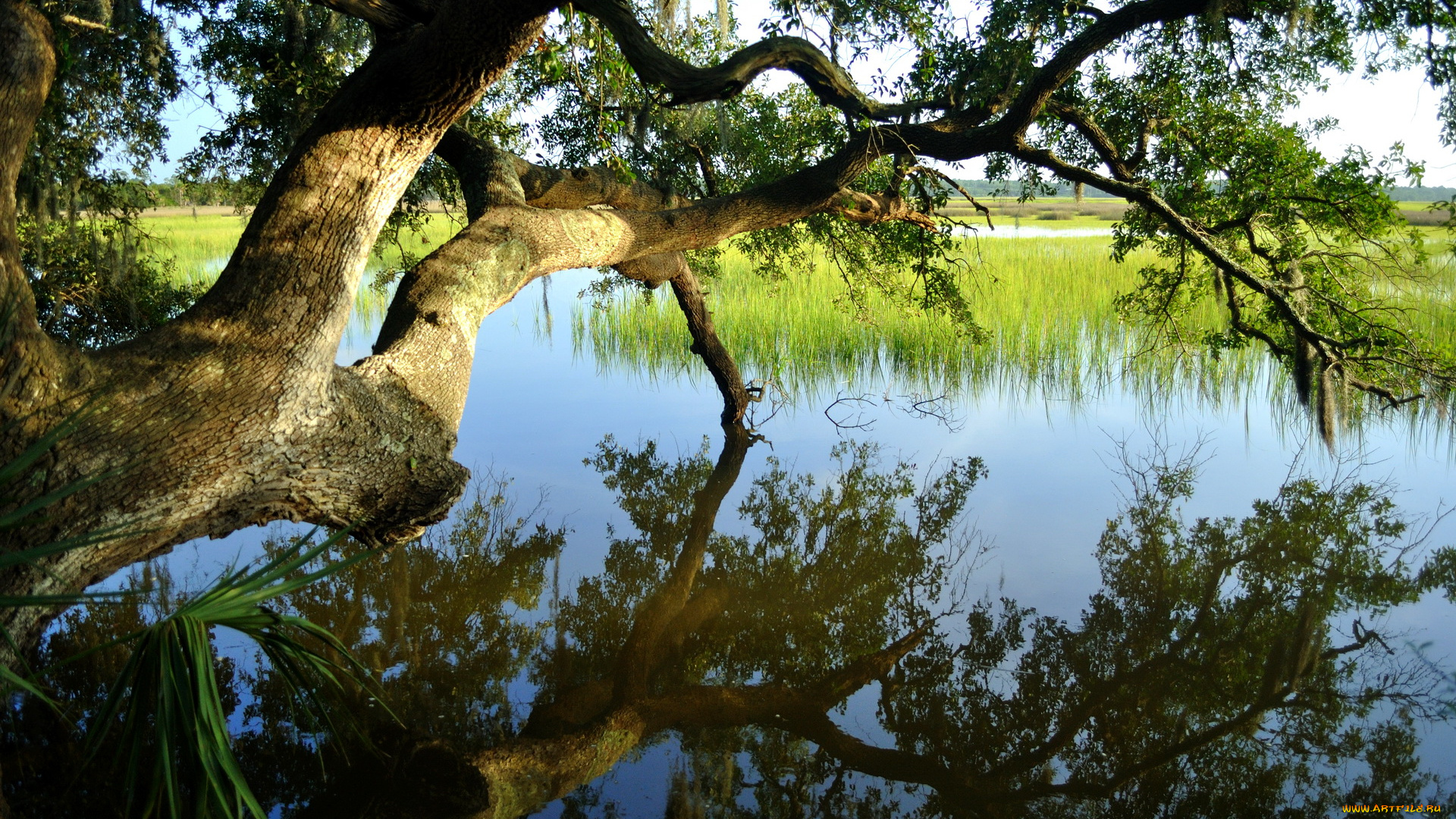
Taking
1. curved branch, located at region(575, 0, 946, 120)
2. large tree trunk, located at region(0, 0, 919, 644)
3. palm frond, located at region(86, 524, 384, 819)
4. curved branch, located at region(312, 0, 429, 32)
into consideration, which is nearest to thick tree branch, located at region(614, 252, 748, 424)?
curved branch, located at region(575, 0, 946, 120)

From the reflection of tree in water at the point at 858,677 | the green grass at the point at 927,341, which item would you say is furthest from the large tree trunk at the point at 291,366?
the green grass at the point at 927,341

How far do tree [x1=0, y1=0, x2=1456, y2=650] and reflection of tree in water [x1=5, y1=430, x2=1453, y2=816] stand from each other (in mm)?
737

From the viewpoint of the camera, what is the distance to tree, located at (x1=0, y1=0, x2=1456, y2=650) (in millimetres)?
2889

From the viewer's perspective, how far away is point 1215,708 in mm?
3318

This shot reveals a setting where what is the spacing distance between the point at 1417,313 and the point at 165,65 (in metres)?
9.48

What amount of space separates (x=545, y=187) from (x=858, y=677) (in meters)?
3.38

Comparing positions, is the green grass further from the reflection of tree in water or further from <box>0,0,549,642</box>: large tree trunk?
<box>0,0,549,642</box>: large tree trunk

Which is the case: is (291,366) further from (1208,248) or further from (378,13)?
(1208,248)

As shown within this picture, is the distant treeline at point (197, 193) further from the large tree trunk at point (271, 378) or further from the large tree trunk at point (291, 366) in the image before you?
the large tree trunk at point (271, 378)

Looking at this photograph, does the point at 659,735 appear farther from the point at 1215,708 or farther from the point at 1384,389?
the point at 1384,389

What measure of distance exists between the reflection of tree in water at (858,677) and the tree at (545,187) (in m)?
0.74

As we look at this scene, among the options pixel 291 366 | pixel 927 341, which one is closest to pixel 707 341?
pixel 927 341

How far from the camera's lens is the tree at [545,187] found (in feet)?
9.48

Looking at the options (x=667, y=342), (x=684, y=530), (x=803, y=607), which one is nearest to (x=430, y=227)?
(x=667, y=342)
